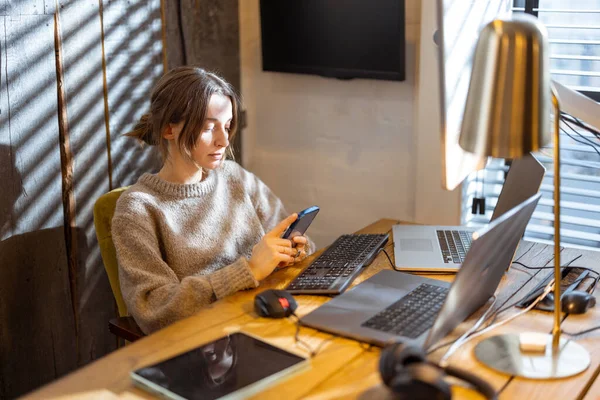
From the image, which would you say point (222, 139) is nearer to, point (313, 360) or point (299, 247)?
point (299, 247)

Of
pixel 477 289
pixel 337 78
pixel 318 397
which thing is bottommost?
pixel 318 397

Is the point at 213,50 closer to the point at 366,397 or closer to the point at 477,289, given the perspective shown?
the point at 477,289

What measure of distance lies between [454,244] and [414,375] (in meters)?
1.05

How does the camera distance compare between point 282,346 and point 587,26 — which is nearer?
point 282,346

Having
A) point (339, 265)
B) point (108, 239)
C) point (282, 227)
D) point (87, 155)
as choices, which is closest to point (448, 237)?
point (339, 265)

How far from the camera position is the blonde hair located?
1952 mm

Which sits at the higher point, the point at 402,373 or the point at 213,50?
the point at 213,50

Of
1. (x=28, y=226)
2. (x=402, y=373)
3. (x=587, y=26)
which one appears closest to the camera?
(x=402, y=373)

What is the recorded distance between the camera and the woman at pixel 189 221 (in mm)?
1780

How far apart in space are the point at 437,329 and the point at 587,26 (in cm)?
147

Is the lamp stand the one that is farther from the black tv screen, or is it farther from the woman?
the black tv screen

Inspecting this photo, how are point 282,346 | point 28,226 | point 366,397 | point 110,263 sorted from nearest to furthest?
point 366,397, point 282,346, point 110,263, point 28,226

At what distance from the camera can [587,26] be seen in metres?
2.45

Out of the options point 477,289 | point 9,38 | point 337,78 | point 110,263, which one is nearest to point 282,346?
point 477,289
